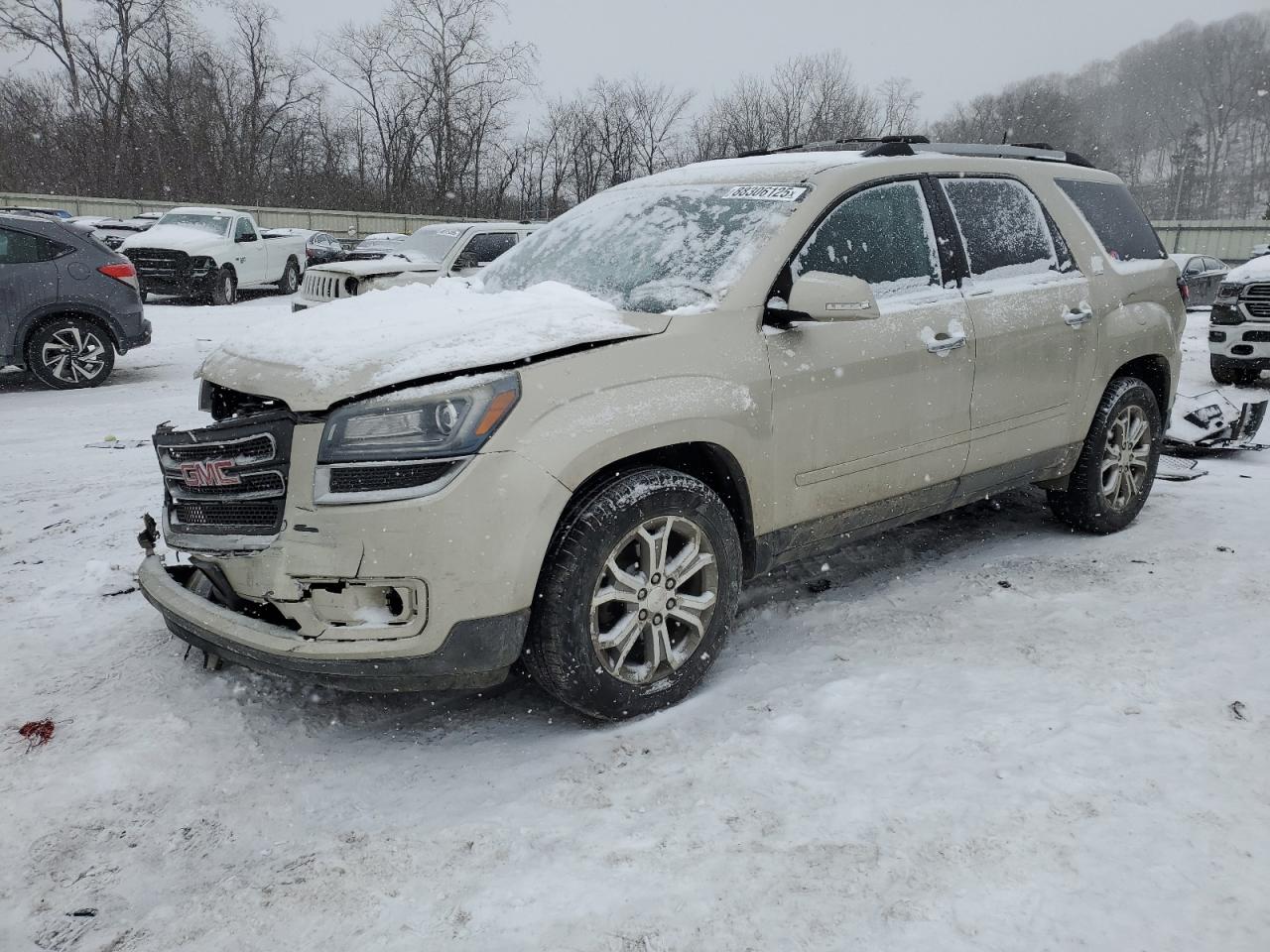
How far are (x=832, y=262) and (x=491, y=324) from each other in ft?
4.44

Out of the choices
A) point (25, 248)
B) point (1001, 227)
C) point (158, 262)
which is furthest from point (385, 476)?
point (158, 262)

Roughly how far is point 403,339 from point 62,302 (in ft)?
26.2

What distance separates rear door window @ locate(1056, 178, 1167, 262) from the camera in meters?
4.61

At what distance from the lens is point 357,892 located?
226cm

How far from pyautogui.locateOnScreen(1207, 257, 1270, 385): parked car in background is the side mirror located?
8553 mm

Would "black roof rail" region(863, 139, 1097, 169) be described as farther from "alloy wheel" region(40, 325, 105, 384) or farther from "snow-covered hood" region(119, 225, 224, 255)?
"snow-covered hood" region(119, 225, 224, 255)

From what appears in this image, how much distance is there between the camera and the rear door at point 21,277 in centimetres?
873

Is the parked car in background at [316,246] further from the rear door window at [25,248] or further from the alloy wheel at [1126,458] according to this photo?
the alloy wheel at [1126,458]

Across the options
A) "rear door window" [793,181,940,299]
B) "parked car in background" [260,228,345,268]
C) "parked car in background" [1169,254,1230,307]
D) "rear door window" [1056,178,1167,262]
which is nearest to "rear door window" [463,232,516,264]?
"rear door window" [1056,178,1167,262]

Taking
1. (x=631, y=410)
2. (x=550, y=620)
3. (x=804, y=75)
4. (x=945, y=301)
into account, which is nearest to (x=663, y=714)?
(x=550, y=620)

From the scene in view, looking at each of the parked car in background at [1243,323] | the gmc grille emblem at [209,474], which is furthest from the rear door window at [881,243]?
the parked car in background at [1243,323]

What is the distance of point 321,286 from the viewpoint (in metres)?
10.9

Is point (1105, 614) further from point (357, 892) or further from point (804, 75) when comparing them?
point (804, 75)

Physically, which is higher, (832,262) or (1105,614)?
(832,262)
